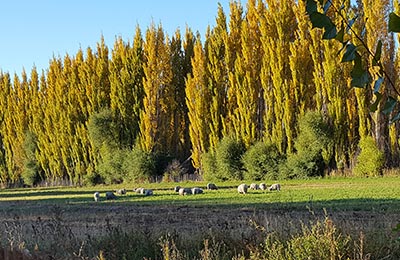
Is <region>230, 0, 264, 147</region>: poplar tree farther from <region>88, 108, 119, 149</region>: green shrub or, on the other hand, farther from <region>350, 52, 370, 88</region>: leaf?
<region>350, 52, 370, 88</region>: leaf

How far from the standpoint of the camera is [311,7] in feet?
3.94

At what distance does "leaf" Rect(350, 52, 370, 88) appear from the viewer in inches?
47.6

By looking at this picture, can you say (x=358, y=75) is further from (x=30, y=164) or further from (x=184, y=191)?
(x=30, y=164)

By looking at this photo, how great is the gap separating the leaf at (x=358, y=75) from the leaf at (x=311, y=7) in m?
0.15

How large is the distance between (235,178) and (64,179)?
19139mm

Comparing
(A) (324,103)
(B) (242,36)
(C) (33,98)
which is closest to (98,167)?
(C) (33,98)

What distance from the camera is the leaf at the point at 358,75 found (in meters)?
1.21

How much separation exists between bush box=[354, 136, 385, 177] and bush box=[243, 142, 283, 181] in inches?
195

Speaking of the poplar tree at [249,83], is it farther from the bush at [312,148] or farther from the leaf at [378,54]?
the leaf at [378,54]

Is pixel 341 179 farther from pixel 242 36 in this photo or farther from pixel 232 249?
pixel 232 249

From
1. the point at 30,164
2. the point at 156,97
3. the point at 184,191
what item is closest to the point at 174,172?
the point at 156,97

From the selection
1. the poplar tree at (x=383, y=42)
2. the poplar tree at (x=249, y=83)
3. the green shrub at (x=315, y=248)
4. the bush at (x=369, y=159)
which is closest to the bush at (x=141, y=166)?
the poplar tree at (x=249, y=83)

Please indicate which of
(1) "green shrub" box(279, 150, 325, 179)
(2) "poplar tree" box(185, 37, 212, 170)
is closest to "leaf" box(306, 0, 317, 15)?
(1) "green shrub" box(279, 150, 325, 179)

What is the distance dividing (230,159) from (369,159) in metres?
8.86
